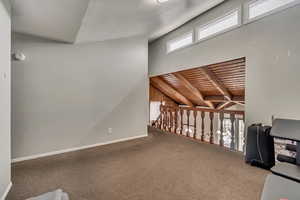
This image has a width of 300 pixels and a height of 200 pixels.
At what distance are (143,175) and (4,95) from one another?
184 cm

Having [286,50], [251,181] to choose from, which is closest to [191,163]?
[251,181]

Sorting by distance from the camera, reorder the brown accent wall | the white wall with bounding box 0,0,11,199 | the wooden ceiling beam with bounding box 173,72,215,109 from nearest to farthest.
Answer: the white wall with bounding box 0,0,11,199, the wooden ceiling beam with bounding box 173,72,215,109, the brown accent wall

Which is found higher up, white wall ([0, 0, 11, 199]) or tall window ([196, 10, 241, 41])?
tall window ([196, 10, 241, 41])

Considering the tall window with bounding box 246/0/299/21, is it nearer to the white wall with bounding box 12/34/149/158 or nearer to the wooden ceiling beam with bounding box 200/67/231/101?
the wooden ceiling beam with bounding box 200/67/231/101

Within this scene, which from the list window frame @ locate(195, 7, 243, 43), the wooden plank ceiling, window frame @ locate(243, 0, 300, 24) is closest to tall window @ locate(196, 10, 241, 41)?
window frame @ locate(195, 7, 243, 43)

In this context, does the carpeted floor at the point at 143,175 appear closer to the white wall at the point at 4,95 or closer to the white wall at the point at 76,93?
the white wall at the point at 4,95

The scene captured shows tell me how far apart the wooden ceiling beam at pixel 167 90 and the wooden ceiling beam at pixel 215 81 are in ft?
6.01

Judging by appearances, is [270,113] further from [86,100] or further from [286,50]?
[86,100]

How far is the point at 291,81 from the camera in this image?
7.03 feet

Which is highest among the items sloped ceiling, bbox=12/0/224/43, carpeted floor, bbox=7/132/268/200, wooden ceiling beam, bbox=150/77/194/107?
sloped ceiling, bbox=12/0/224/43

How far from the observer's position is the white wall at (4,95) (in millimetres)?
1502

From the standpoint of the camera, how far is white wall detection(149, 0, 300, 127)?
2.13 meters

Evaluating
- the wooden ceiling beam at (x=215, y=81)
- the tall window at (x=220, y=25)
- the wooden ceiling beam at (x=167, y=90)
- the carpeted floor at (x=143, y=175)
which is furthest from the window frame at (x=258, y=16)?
the wooden ceiling beam at (x=167, y=90)

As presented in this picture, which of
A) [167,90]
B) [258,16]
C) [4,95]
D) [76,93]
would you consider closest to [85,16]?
[4,95]
